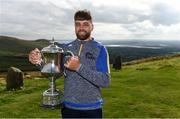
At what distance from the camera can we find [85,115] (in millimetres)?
6566

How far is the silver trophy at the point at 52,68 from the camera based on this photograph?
20.5 ft

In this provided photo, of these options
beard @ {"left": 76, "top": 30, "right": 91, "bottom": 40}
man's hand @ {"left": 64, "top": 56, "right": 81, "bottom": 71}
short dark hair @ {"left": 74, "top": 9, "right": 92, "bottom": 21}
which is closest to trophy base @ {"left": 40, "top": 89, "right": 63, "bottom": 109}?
man's hand @ {"left": 64, "top": 56, "right": 81, "bottom": 71}

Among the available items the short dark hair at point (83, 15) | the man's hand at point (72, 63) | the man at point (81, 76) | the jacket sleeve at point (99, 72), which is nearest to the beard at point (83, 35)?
the man at point (81, 76)

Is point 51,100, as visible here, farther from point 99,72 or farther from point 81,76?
point 99,72

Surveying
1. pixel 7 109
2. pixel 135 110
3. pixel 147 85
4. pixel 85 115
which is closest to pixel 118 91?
pixel 147 85

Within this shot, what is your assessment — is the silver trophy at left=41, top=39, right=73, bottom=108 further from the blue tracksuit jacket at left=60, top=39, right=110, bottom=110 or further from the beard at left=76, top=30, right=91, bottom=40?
the beard at left=76, top=30, right=91, bottom=40

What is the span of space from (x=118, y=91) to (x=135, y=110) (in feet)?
19.0

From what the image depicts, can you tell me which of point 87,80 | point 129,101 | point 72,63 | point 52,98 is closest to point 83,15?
point 72,63

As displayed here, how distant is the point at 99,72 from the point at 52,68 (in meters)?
0.75

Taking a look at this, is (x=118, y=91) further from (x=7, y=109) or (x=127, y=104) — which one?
(x=7, y=109)

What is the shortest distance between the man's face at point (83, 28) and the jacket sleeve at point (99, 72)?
1.20 feet

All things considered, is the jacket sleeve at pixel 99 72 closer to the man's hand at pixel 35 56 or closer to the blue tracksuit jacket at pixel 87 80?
the blue tracksuit jacket at pixel 87 80

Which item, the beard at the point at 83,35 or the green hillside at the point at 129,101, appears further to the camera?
the green hillside at the point at 129,101

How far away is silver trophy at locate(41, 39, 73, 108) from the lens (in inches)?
246
